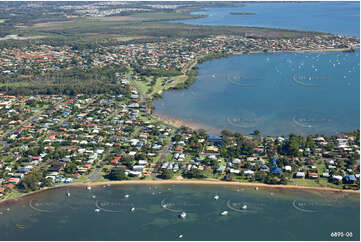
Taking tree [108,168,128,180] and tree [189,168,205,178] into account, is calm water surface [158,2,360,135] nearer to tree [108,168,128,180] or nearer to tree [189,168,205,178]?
tree [189,168,205,178]

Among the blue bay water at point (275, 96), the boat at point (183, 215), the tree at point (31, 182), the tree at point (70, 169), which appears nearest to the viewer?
the boat at point (183, 215)

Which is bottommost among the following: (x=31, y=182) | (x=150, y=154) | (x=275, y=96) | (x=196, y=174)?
(x=31, y=182)

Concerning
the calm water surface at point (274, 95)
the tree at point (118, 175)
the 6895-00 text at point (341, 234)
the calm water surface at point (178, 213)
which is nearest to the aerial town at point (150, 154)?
the tree at point (118, 175)

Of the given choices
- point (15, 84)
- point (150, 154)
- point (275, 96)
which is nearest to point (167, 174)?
point (150, 154)

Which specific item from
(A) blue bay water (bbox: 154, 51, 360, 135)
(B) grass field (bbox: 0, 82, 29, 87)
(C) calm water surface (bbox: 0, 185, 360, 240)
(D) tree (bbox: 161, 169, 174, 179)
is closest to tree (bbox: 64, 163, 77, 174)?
(C) calm water surface (bbox: 0, 185, 360, 240)

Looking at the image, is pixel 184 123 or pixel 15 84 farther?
pixel 15 84

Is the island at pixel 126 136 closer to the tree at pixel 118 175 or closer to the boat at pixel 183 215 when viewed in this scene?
the tree at pixel 118 175

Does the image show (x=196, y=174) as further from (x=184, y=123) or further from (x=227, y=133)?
(x=184, y=123)
